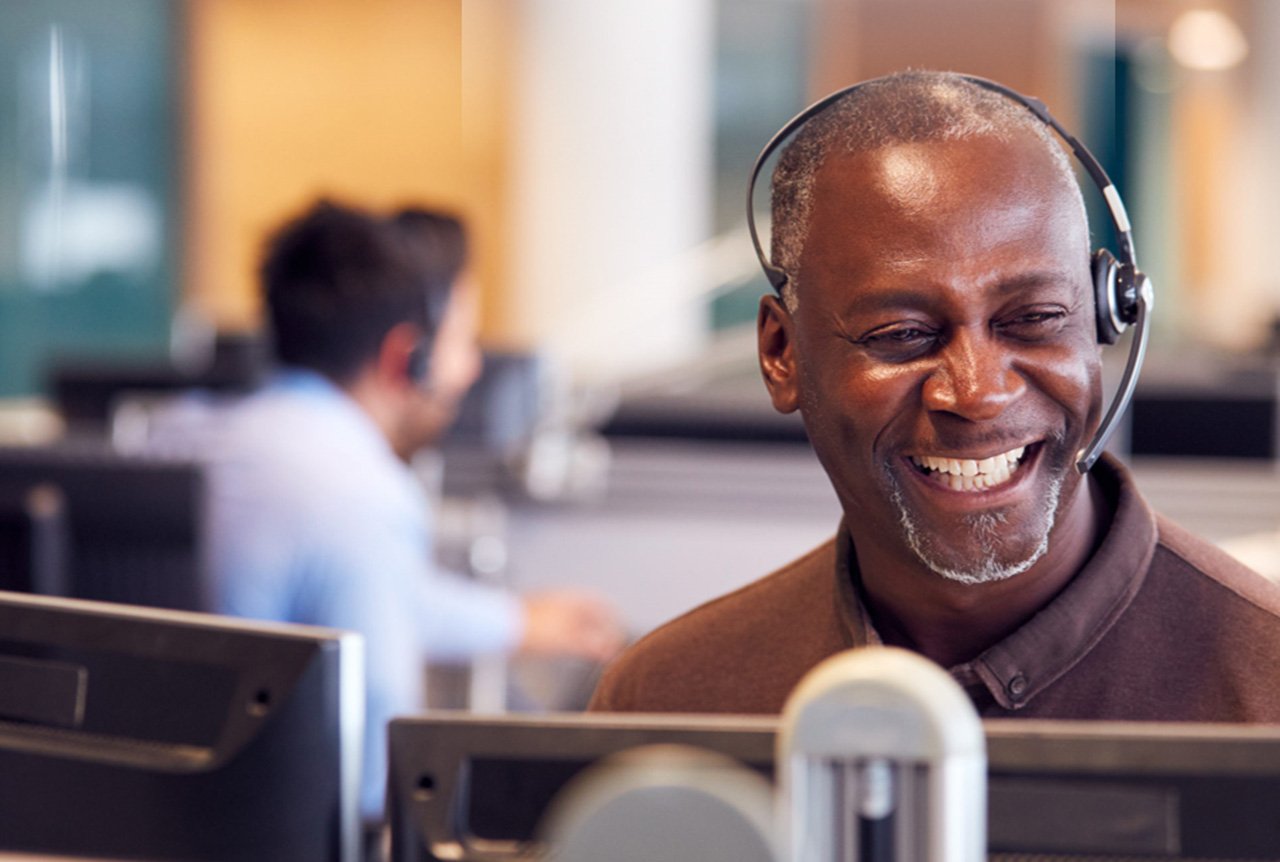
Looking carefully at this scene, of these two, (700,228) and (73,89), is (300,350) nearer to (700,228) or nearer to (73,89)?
(700,228)

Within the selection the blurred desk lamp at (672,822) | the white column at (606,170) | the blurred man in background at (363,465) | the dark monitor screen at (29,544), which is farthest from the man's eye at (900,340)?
the white column at (606,170)

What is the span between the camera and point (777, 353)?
3.65 ft

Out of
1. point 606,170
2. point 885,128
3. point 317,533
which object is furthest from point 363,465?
point 606,170

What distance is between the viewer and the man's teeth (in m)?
0.98

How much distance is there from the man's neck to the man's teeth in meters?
0.05

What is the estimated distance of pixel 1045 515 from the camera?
0.99 m

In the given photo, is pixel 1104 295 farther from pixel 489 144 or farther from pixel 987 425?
pixel 489 144

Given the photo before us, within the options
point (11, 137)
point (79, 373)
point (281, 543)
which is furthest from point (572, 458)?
point (11, 137)

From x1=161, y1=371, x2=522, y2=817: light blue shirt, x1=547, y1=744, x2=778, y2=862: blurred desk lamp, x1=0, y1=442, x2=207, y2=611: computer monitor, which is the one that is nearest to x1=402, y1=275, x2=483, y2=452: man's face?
x1=161, y1=371, x2=522, y2=817: light blue shirt

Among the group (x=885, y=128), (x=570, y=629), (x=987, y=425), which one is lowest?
(x=570, y=629)

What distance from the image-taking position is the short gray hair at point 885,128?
3.29ft

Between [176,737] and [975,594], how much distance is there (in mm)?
472

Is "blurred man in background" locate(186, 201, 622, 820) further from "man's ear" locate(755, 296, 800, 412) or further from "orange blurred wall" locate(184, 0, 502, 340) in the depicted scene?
"orange blurred wall" locate(184, 0, 502, 340)

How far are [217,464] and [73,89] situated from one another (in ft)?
19.7
